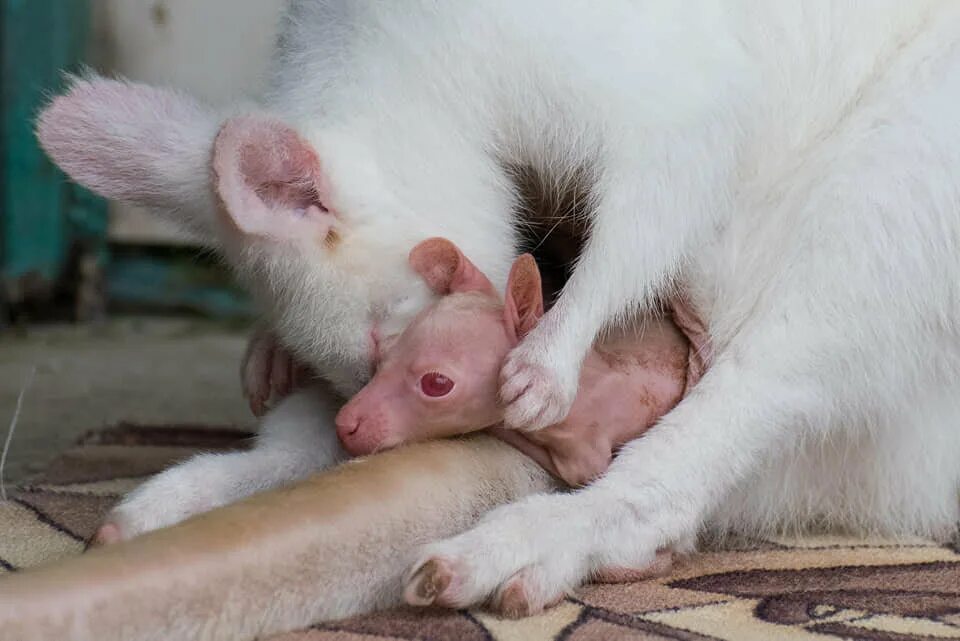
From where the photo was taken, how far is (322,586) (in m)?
1.38

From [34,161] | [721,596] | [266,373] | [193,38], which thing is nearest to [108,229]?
[34,161]

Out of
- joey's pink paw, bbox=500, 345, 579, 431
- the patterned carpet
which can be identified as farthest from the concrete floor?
joey's pink paw, bbox=500, 345, 579, 431

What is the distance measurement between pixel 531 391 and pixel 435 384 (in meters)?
0.12

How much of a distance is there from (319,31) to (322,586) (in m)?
0.86

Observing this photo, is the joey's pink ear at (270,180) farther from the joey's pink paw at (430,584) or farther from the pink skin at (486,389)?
the joey's pink paw at (430,584)

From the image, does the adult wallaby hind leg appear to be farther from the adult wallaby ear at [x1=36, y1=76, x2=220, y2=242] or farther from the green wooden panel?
the green wooden panel

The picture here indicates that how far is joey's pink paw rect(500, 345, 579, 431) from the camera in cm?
156

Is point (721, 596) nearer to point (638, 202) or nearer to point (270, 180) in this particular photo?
point (638, 202)

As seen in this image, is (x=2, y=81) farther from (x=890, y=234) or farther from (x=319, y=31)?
(x=890, y=234)

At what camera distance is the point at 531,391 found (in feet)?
5.13

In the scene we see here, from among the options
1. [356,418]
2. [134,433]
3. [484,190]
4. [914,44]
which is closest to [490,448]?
[356,418]

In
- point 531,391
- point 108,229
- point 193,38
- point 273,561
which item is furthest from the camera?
point 108,229

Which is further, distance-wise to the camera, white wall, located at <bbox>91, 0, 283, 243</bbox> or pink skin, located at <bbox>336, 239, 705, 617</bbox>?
white wall, located at <bbox>91, 0, 283, 243</bbox>

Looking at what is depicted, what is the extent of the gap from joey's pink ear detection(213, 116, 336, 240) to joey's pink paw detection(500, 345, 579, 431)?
11.8 inches
